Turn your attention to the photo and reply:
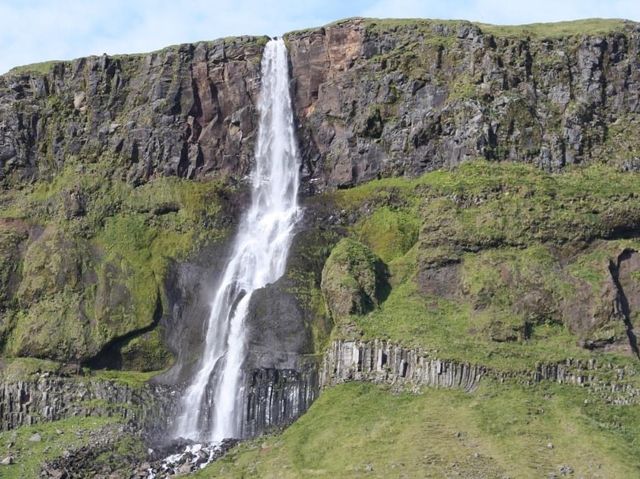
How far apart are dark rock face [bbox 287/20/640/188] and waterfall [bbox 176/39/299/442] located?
5.19ft

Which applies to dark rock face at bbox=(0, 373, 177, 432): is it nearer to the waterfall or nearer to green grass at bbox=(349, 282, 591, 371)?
the waterfall

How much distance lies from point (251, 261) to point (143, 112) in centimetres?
1608

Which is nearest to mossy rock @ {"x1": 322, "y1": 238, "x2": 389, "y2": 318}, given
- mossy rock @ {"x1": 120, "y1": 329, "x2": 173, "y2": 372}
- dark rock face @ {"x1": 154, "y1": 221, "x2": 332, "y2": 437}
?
dark rock face @ {"x1": 154, "y1": 221, "x2": 332, "y2": 437}

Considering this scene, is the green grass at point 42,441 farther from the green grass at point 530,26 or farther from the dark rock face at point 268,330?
the green grass at point 530,26

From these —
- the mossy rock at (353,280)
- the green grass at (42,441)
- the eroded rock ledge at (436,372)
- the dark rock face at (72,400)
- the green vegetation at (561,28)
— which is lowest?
the green grass at (42,441)

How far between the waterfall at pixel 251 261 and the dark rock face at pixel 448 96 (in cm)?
158

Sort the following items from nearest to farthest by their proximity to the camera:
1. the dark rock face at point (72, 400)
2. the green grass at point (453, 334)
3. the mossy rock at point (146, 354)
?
the green grass at point (453, 334), the dark rock face at point (72, 400), the mossy rock at point (146, 354)

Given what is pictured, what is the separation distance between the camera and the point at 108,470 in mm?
62281

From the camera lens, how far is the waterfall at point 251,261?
66.6 metres

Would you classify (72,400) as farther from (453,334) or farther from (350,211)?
(453,334)

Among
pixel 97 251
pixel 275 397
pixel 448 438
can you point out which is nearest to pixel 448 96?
pixel 275 397

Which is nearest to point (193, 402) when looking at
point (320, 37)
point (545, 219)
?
point (545, 219)

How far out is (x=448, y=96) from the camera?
78812 millimetres

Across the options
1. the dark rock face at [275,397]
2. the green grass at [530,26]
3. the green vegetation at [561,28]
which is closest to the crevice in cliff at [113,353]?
the dark rock face at [275,397]
